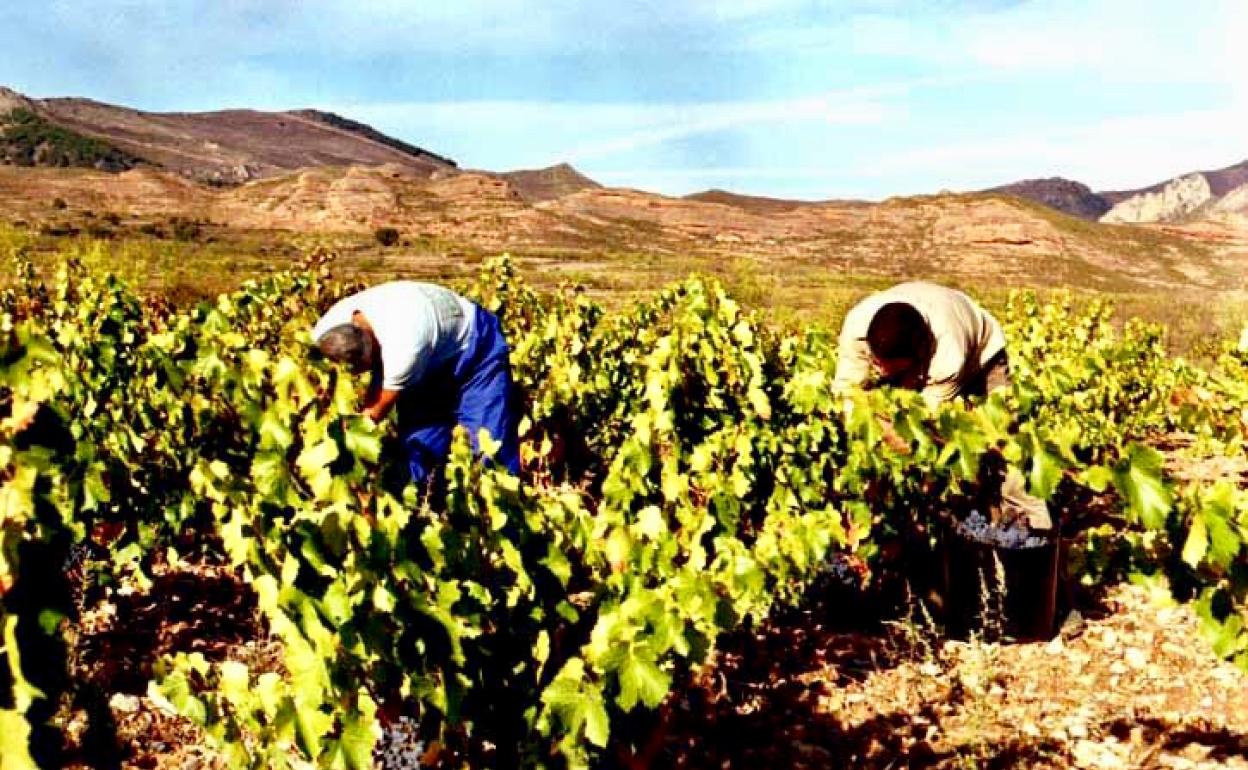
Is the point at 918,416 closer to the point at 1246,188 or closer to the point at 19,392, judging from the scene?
the point at 19,392

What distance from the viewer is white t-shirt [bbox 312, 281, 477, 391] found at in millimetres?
3943

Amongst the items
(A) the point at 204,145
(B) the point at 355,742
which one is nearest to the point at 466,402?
(B) the point at 355,742

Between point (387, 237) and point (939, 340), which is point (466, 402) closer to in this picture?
point (939, 340)

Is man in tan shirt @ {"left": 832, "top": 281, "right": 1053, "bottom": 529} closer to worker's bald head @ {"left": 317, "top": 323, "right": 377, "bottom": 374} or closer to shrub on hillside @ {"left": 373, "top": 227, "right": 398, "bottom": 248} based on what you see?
worker's bald head @ {"left": 317, "top": 323, "right": 377, "bottom": 374}

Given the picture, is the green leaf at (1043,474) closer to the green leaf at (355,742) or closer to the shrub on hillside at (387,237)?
the green leaf at (355,742)

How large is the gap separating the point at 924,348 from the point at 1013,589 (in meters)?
1.27

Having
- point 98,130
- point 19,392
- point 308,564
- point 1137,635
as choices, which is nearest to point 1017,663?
point 1137,635

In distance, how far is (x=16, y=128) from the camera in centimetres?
14338

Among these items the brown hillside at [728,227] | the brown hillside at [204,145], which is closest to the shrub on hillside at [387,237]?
the brown hillside at [728,227]

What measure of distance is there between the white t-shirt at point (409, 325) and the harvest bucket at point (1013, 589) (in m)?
2.39

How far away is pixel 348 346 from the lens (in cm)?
377

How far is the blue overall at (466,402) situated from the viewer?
4.39 metres

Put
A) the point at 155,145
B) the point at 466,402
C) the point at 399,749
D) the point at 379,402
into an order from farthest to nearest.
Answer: the point at 155,145, the point at 466,402, the point at 379,402, the point at 399,749

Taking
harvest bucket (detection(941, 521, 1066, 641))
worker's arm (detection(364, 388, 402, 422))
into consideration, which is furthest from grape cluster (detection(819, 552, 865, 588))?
worker's arm (detection(364, 388, 402, 422))
